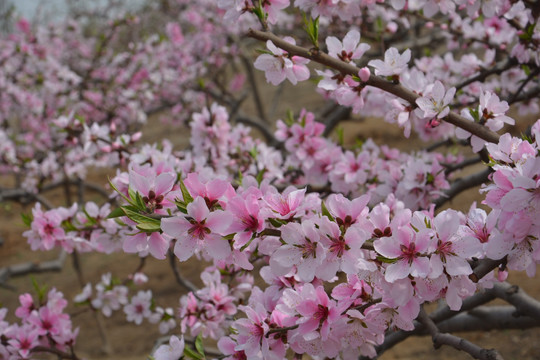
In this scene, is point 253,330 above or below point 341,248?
below

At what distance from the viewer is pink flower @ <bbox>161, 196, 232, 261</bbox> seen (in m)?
1.10

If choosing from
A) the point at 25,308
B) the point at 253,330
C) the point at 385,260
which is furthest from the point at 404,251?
the point at 25,308

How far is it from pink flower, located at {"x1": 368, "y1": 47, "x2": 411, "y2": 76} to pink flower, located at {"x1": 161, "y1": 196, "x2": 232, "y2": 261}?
75 centimetres

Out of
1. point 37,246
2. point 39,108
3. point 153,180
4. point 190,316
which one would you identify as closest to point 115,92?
point 39,108

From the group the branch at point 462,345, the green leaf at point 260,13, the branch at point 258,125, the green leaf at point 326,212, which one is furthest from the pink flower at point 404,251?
the branch at point 258,125

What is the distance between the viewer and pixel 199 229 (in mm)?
1152

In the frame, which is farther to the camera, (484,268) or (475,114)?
(475,114)

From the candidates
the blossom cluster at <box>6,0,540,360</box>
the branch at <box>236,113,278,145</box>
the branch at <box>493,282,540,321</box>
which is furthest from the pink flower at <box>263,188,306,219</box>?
the branch at <box>236,113,278,145</box>

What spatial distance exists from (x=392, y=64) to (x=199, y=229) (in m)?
0.86

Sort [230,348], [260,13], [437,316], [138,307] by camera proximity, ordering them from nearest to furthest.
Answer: [230,348] → [260,13] → [437,316] → [138,307]

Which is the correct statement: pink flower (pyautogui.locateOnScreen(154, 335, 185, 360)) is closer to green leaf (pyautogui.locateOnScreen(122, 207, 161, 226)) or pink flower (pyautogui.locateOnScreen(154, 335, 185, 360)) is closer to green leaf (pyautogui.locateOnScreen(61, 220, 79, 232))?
green leaf (pyautogui.locateOnScreen(122, 207, 161, 226))

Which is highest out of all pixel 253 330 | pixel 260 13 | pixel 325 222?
pixel 260 13

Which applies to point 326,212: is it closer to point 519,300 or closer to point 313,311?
point 313,311

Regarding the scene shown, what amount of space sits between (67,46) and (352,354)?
11508mm
